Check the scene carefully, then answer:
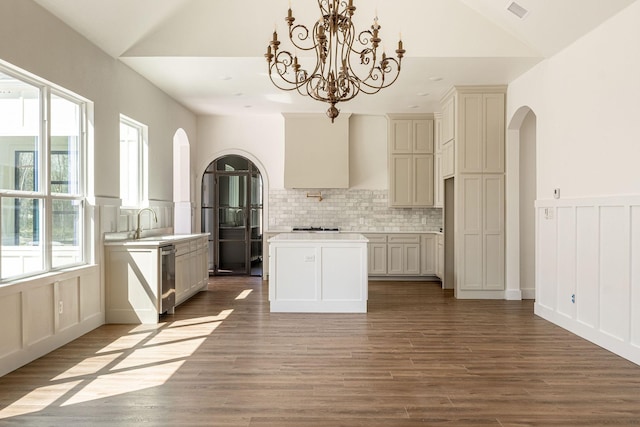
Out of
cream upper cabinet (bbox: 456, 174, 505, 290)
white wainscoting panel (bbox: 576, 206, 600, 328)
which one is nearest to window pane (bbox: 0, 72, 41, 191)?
white wainscoting panel (bbox: 576, 206, 600, 328)

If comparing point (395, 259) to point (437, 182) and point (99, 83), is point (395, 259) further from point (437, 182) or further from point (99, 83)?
point (99, 83)

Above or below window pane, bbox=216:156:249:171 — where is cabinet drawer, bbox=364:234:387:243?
below

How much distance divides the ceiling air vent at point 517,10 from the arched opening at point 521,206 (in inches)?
76.6

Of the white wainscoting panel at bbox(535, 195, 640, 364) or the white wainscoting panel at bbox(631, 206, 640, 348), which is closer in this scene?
the white wainscoting panel at bbox(631, 206, 640, 348)

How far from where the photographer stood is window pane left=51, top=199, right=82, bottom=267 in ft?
16.1

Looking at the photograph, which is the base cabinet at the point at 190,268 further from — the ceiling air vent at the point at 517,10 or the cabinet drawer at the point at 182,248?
the ceiling air vent at the point at 517,10

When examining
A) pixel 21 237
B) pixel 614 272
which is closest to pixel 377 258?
pixel 614 272

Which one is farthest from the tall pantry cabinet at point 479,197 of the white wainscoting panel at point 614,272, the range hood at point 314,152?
the range hood at point 314,152

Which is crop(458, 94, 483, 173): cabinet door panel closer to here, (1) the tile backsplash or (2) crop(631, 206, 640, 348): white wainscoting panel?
(1) the tile backsplash

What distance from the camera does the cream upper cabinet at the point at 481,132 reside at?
7395 millimetres

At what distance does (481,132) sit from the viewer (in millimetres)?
7410

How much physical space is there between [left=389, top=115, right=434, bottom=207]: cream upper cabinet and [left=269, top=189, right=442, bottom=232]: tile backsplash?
1.43 feet

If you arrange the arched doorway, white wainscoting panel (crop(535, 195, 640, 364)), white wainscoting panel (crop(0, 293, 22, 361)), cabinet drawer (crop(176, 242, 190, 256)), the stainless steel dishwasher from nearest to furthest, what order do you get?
white wainscoting panel (crop(0, 293, 22, 361))
white wainscoting panel (crop(535, 195, 640, 364))
the stainless steel dishwasher
cabinet drawer (crop(176, 242, 190, 256))
the arched doorway

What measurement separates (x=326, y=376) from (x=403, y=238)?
5659mm
